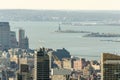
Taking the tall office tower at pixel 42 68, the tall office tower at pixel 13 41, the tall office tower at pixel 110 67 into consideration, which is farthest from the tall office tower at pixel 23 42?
the tall office tower at pixel 110 67

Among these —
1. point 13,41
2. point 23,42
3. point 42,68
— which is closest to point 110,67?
point 42,68

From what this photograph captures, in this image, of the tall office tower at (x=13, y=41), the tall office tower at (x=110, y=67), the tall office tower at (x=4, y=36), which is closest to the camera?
the tall office tower at (x=110, y=67)

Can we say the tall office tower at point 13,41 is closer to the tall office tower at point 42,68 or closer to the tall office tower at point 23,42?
the tall office tower at point 23,42

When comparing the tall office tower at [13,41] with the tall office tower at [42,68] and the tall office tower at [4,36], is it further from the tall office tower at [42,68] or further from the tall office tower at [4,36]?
the tall office tower at [42,68]

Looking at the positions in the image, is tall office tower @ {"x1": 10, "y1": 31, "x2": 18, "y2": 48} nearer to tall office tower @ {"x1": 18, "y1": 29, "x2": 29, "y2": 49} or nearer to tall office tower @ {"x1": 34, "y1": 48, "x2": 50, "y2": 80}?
tall office tower @ {"x1": 18, "y1": 29, "x2": 29, "y2": 49}

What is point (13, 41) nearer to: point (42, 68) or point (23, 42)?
point (23, 42)

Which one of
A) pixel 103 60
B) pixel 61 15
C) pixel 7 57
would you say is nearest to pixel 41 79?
pixel 103 60

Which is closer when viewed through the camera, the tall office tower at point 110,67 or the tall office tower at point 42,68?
the tall office tower at point 110,67

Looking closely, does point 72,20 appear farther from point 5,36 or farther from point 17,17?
point 5,36

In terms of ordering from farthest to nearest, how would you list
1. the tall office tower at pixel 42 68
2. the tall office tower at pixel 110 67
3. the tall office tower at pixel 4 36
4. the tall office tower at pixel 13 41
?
the tall office tower at pixel 13 41 → the tall office tower at pixel 4 36 → the tall office tower at pixel 42 68 → the tall office tower at pixel 110 67

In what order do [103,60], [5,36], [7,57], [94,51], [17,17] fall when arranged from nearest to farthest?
[103,60], [7,57], [94,51], [5,36], [17,17]

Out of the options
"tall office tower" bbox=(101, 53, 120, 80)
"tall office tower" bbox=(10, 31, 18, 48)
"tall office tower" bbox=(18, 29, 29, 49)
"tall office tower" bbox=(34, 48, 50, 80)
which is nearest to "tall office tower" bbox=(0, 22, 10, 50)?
"tall office tower" bbox=(10, 31, 18, 48)
